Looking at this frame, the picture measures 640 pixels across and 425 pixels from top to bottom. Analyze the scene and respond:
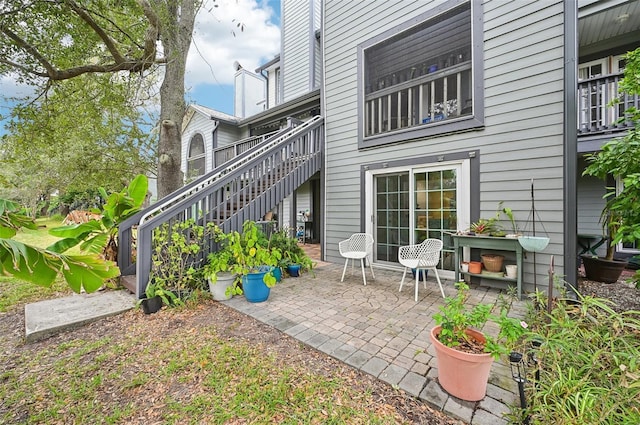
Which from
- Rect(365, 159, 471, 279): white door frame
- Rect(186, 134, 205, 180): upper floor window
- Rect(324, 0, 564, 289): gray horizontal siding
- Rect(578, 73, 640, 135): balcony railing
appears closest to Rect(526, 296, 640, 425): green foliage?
Rect(324, 0, 564, 289): gray horizontal siding

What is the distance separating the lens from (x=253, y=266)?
3.70 meters

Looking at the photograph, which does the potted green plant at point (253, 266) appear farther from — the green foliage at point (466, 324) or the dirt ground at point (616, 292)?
the dirt ground at point (616, 292)

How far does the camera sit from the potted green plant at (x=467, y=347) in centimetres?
168

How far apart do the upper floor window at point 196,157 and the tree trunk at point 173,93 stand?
22.1 ft

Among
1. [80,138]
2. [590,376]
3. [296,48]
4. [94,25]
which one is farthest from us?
[296,48]

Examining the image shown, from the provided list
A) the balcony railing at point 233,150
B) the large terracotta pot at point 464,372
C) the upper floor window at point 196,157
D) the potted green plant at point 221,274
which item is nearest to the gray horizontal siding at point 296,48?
the balcony railing at point 233,150

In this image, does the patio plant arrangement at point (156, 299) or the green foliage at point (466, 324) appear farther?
the patio plant arrangement at point (156, 299)

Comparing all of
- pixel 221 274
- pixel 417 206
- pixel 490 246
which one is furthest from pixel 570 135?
pixel 221 274

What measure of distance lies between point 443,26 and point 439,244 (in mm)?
3888

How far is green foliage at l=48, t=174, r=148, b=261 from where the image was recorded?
3818 millimetres

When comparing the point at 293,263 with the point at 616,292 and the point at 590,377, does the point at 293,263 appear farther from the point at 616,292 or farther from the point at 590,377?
the point at 616,292

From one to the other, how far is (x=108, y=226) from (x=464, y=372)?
5239 millimetres

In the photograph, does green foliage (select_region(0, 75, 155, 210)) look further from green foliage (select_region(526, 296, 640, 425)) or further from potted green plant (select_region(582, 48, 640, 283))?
potted green plant (select_region(582, 48, 640, 283))

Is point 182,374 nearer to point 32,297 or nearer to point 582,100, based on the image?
point 32,297
